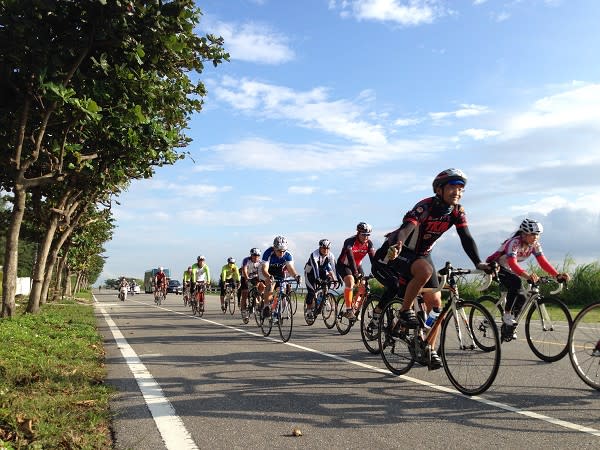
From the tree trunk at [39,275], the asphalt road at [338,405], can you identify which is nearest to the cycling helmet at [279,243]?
the asphalt road at [338,405]

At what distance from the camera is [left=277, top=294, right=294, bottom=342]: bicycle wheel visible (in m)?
10.5

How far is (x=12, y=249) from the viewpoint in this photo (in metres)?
14.2

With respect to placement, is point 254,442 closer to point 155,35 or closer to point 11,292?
point 155,35

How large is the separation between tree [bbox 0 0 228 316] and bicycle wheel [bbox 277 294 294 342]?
199 inches

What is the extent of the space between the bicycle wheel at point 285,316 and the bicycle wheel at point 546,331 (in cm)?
420

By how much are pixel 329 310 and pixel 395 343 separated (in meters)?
5.66

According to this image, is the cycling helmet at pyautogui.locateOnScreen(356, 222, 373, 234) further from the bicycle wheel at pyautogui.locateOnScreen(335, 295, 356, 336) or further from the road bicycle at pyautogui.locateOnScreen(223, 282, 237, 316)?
the road bicycle at pyautogui.locateOnScreen(223, 282, 237, 316)

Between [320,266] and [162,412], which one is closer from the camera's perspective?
[162,412]

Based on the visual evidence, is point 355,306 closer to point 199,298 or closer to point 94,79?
point 94,79

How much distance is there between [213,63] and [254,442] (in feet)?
36.0

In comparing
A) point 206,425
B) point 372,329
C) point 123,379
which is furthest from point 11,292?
point 206,425

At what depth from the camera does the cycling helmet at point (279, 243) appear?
11.6 meters

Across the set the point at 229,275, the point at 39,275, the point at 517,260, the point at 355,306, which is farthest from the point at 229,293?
the point at 517,260

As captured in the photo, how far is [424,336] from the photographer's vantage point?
634cm
